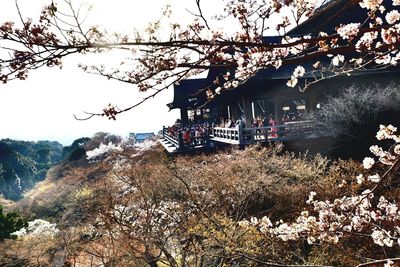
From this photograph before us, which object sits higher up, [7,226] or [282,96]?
[282,96]

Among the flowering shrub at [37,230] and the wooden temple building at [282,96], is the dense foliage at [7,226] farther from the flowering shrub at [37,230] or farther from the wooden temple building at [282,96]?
the wooden temple building at [282,96]

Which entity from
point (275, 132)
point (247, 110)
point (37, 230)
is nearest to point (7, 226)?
point (37, 230)

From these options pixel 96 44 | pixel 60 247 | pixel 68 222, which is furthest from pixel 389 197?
pixel 68 222

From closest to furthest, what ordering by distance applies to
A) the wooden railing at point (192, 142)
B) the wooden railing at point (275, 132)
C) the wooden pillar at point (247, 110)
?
the wooden railing at point (275, 132) < the wooden pillar at point (247, 110) < the wooden railing at point (192, 142)

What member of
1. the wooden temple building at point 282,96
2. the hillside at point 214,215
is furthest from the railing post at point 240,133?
the hillside at point 214,215

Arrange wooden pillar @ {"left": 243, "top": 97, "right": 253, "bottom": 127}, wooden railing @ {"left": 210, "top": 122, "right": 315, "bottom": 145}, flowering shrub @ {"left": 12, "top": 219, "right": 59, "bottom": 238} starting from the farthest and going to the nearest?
flowering shrub @ {"left": 12, "top": 219, "right": 59, "bottom": 238} → wooden pillar @ {"left": 243, "top": 97, "right": 253, "bottom": 127} → wooden railing @ {"left": 210, "top": 122, "right": 315, "bottom": 145}

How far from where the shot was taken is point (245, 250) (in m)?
8.24

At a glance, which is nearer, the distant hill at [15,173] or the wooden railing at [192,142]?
the wooden railing at [192,142]

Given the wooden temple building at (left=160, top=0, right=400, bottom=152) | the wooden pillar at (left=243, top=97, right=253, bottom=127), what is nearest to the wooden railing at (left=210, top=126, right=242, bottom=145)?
the wooden temple building at (left=160, top=0, right=400, bottom=152)

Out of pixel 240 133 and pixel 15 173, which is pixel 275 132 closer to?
pixel 240 133

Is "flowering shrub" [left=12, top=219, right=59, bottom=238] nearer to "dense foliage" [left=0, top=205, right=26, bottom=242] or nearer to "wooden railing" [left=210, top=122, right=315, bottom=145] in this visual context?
"dense foliage" [left=0, top=205, right=26, bottom=242]

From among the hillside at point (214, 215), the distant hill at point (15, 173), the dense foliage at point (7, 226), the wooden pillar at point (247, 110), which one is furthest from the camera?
the distant hill at point (15, 173)

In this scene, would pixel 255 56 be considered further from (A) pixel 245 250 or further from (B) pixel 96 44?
(A) pixel 245 250

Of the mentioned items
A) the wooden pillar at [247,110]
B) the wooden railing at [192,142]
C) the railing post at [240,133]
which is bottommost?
the wooden railing at [192,142]
